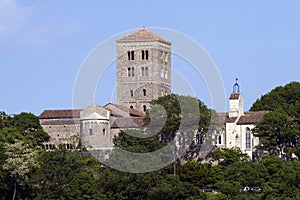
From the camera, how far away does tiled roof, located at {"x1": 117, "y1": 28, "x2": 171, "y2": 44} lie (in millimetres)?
122750

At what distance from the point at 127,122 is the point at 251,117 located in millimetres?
9312

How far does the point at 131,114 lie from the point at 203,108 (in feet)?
35.0

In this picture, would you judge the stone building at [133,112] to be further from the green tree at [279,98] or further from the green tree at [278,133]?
the green tree at [279,98]

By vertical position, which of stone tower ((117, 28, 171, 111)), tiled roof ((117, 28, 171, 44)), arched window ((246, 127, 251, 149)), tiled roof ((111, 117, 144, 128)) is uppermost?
tiled roof ((117, 28, 171, 44))

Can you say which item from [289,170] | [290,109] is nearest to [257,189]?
[289,170]

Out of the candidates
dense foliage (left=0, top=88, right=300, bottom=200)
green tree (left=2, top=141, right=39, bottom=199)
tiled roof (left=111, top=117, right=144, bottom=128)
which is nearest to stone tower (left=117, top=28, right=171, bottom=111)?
tiled roof (left=111, top=117, right=144, bottom=128)

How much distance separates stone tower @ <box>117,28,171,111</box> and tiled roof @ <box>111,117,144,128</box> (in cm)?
1122

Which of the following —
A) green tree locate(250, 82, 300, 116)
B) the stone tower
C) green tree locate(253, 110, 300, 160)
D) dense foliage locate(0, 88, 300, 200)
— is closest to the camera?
dense foliage locate(0, 88, 300, 200)

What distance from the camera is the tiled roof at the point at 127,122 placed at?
358ft

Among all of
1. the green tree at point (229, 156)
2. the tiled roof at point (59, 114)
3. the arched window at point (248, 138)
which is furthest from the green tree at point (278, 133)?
the tiled roof at point (59, 114)

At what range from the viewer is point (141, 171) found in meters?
90.2

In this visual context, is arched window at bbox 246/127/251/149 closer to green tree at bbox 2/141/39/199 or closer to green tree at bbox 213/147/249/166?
green tree at bbox 213/147/249/166

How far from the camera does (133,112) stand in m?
116

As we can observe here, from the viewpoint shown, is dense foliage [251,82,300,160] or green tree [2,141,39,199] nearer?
green tree [2,141,39,199]
